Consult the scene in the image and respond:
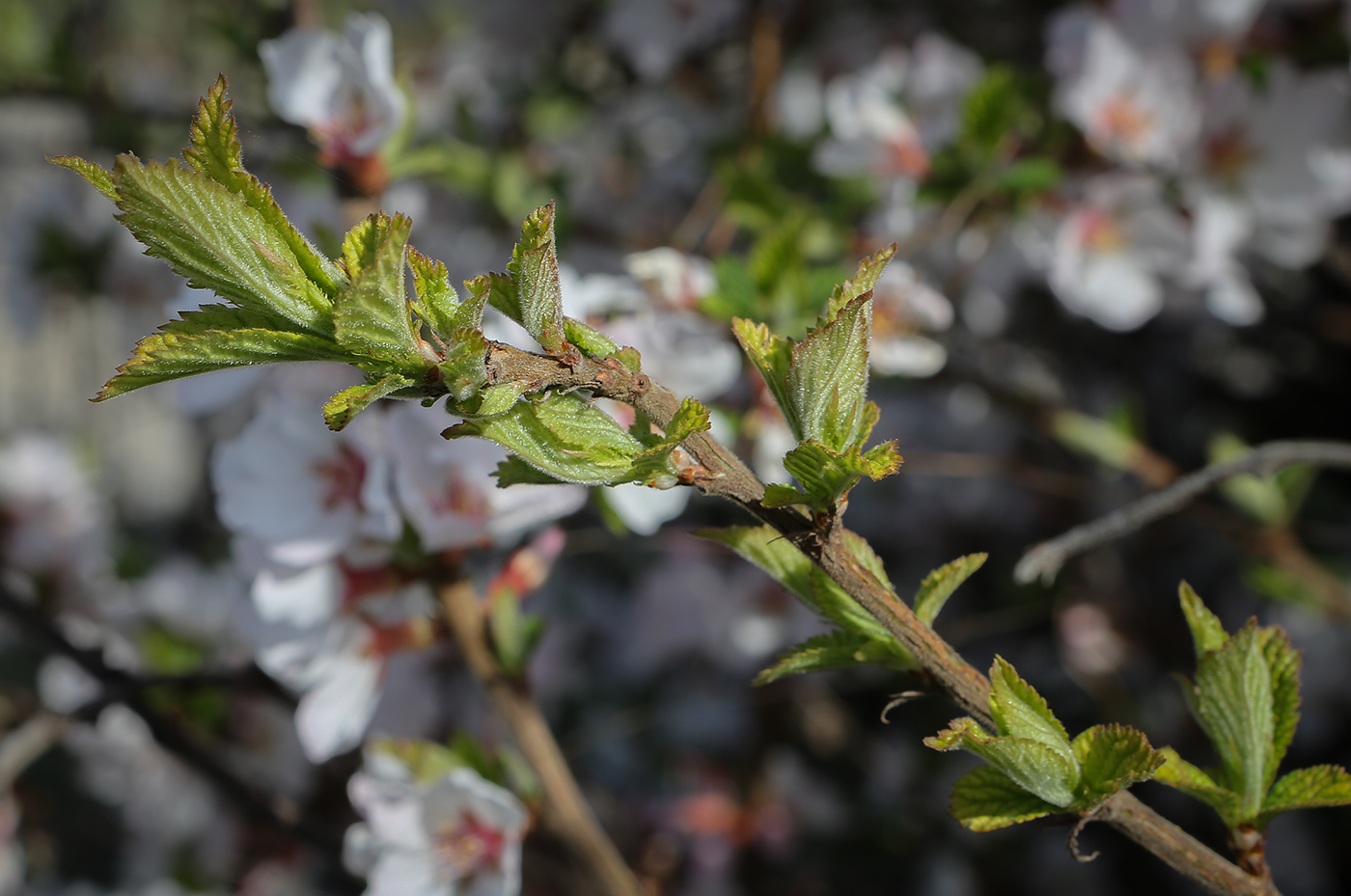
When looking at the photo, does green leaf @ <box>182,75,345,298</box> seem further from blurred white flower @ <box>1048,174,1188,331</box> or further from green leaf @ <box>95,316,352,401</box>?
blurred white flower @ <box>1048,174,1188,331</box>

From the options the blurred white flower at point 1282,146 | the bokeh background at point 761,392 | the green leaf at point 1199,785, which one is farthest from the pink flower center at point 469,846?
the blurred white flower at point 1282,146

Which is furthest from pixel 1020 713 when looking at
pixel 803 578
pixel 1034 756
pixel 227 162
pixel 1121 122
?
pixel 1121 122

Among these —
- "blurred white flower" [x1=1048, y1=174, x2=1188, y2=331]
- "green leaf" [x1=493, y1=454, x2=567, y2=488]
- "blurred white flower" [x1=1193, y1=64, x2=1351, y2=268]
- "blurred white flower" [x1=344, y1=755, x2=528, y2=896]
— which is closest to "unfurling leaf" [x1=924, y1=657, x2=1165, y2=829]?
"green leaf" [x1=493, y1=454, x2=567, y2=488]

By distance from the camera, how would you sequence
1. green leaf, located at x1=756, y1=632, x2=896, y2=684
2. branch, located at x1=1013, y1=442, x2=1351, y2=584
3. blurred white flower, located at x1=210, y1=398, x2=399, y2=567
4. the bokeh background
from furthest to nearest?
the bokeh background < blurred white flower, located at x1=210, y1=398, x2=399, y2=567 < branch, located at x1=1013, y1=442, x2=1351, y2=584 < green leaf, located at x1=756, y1=632, x2=896, y2=684

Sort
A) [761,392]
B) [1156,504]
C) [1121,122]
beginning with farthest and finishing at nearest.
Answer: [1121,122] → [761,392] → [1156,504]

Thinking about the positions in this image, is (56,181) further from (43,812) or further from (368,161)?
(368,161)

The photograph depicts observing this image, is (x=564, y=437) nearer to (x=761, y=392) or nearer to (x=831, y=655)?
(x=831, y=655)
